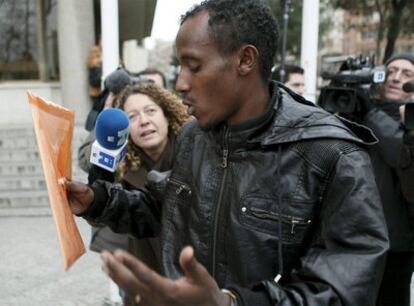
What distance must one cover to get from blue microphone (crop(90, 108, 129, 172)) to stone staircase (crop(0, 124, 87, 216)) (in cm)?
497

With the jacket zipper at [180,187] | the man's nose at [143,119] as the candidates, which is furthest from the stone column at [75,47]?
the jacket zipper at [180,187]

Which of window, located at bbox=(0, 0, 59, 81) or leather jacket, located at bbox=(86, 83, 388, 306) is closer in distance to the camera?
leather jacket, located at bbox=(86, 83, 388, 306)

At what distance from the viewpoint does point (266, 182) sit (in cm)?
129

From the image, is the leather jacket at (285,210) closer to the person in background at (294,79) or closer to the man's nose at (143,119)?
the man's nose at (143,119)

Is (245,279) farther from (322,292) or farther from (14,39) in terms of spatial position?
(14,39)

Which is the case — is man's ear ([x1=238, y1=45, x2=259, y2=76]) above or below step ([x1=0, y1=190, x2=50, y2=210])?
above

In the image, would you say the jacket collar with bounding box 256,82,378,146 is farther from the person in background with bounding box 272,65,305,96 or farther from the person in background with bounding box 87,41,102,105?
the person in background with bounding box 87,41,102,105

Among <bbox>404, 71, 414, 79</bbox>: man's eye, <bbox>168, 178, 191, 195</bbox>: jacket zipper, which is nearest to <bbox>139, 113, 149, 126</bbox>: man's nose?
<bbox>168, 178, 191, 195</bbox>: jacket zipper

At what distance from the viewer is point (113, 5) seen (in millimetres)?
4254

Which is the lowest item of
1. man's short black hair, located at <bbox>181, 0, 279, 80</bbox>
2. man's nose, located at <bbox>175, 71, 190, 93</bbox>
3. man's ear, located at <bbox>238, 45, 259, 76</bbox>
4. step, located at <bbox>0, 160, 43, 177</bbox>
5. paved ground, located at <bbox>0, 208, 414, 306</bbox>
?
paved ground, located at <bbox>0, 208, 414, 306</bbox>

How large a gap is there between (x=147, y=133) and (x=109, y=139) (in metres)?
0.87

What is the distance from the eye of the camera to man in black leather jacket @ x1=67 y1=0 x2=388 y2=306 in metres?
1.16

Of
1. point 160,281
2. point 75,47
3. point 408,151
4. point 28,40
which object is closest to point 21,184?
point 75,47

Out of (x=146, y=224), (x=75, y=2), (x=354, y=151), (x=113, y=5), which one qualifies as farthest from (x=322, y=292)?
(x=75, y=2)
